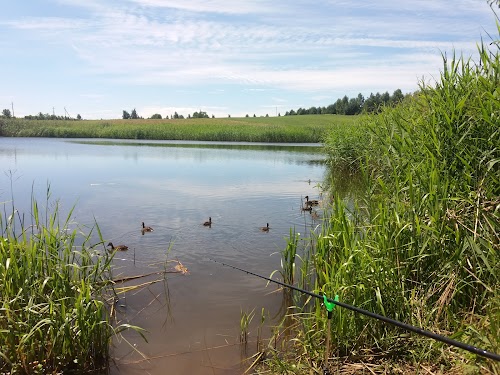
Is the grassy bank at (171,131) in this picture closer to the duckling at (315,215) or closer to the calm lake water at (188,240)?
the calm lake water at (188,240)

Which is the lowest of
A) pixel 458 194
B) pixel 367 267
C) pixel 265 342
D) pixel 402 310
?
pixel 265 342

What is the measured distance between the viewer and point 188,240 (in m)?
8.57

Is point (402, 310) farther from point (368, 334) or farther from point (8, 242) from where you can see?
point (8, 242)

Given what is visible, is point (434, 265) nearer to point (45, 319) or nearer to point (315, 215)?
point (45, 319)

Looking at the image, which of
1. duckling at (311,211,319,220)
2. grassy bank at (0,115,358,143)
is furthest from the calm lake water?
grassy bank at (0,115,358,143)

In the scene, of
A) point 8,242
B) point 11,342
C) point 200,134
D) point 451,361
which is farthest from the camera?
point 200,134

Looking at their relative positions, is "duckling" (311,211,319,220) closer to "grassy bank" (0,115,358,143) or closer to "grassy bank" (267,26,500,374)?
"grassy bank" (267,26,500,374)

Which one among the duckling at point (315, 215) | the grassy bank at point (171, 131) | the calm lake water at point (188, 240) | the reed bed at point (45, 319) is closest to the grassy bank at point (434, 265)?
the calm lake water at point (188, 240)

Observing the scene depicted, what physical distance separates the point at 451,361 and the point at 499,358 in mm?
1286

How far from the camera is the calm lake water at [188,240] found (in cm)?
454

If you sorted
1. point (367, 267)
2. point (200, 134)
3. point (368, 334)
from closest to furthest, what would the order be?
point (368, 334), point (367, 267), point (200, 134)

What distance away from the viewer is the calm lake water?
454 centimetres

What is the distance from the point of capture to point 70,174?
18.7 metres

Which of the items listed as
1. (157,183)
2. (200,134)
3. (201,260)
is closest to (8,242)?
(201,260)
